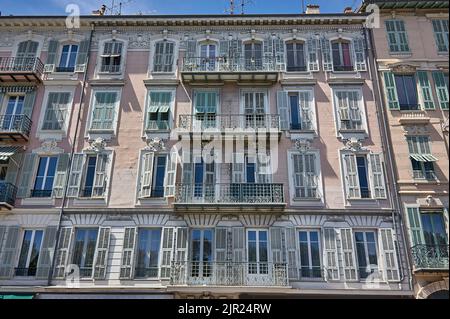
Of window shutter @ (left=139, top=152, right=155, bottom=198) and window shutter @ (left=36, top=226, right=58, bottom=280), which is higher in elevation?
window shutter @ (left=139, top=152, right=155, bottom=198)

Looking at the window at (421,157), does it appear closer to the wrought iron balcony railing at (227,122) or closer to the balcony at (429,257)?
the balcony at (429,257)

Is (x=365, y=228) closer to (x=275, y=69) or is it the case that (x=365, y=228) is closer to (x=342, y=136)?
(x=342, y=136)

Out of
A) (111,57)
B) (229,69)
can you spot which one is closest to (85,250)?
(111,57)

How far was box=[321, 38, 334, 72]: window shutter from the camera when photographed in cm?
1841

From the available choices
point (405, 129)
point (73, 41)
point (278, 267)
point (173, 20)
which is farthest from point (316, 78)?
point (73, 41)

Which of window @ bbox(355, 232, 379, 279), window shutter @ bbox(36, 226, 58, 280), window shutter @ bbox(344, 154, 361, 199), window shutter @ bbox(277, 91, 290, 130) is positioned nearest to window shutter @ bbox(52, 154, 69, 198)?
window shutter @ bbox(36, 226, 58, 280)

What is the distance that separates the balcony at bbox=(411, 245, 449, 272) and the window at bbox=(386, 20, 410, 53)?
888 cm

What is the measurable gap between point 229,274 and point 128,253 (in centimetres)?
398

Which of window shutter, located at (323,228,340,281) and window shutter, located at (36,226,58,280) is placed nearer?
window shutter, located at (323,228,340,281)

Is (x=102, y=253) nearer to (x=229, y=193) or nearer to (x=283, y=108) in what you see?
(x=229, y=193)

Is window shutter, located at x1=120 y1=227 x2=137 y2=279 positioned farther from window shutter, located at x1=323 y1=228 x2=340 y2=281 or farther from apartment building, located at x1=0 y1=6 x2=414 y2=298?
window shutter, located at x1=323 y1=228 x2=340 y2=281

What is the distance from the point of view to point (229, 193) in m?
16.1

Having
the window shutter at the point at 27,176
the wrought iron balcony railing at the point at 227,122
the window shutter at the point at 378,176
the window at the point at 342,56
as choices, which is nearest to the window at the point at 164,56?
the wrought iron balcony railing at the point at 227,122

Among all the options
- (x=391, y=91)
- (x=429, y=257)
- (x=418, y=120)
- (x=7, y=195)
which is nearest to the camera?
(x=429, y=257)
